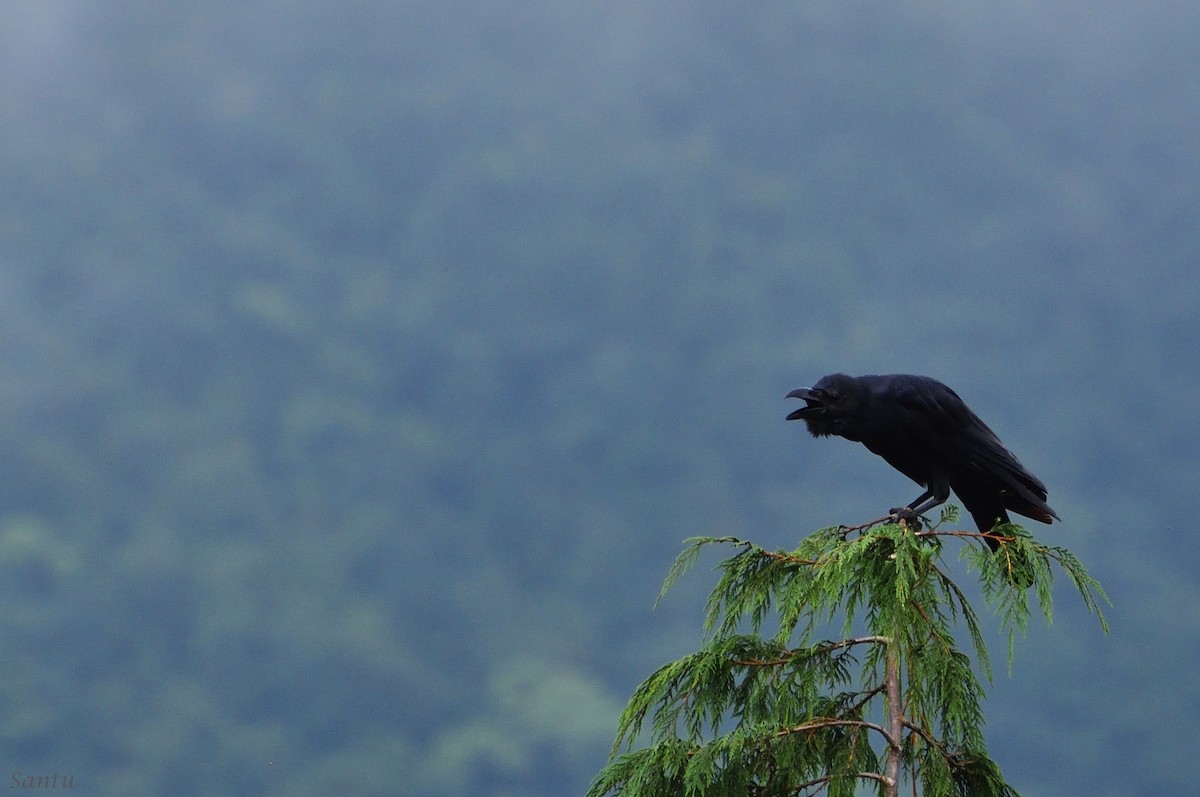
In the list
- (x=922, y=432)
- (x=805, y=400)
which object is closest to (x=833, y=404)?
(x=805, y=400)

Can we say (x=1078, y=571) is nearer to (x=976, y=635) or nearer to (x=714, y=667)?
(x=976, y=635)

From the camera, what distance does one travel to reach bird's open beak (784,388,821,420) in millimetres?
7020

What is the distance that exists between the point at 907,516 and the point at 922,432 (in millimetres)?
547

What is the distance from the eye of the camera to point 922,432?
703 centimetres

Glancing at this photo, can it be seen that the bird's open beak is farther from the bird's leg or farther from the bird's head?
the bird's leg

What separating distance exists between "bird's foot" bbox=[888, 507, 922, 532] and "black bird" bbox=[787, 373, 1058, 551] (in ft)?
0.13

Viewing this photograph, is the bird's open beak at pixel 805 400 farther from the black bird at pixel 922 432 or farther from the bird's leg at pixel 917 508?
the bird's leg at pixel 917 508

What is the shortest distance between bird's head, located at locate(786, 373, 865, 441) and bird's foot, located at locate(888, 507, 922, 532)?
562 millimetres

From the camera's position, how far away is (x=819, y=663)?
6.46m

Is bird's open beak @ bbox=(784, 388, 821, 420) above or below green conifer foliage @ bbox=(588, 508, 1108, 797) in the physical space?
above

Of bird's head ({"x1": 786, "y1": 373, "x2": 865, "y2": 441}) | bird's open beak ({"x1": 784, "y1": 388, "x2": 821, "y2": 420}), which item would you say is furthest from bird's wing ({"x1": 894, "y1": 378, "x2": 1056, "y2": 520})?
bird's open beak ({"x1": 784, "y1": 388, "x2": 821, "y2": 420})

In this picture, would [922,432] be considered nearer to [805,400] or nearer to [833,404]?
[833,404]

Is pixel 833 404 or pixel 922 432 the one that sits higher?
pixel 833 404

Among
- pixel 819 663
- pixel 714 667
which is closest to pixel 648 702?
pixel 714 667
